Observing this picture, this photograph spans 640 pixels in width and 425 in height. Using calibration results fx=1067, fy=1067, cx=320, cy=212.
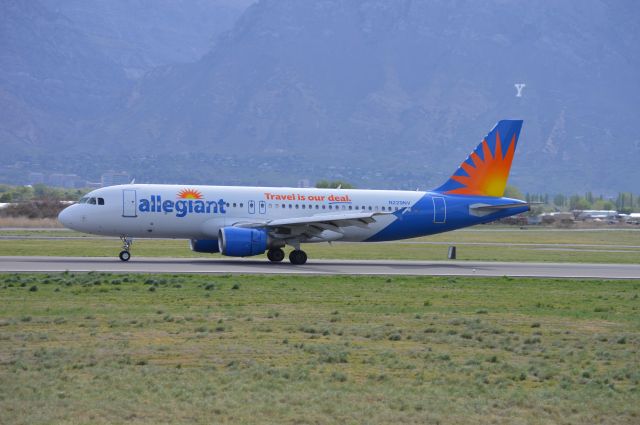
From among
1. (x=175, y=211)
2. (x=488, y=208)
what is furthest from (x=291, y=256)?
(x=488, y=208)

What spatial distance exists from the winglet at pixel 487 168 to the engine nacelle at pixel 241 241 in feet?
34.6

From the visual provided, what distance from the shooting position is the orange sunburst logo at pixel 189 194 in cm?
4247

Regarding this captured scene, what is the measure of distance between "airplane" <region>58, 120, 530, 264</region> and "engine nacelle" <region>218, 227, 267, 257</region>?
0.12 ft

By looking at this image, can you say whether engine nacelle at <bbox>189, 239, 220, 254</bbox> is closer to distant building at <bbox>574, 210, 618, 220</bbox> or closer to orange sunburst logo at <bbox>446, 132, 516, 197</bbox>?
orange sunburst logo at <bbox>446, 132, 516, 197</bbox>

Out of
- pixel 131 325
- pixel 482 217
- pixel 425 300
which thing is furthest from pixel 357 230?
pixel 131 325

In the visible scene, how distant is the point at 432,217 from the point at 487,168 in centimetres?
353

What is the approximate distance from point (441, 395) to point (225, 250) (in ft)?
80.8

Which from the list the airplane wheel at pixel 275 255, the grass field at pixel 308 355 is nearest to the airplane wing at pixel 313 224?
the airplane wheel at pixel 275 255

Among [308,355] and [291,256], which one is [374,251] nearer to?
[291,256]

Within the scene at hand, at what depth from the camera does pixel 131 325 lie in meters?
22.4

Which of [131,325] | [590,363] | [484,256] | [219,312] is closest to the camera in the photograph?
[590,363]

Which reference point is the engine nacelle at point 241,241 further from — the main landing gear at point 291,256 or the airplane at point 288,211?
the main landing gear at point 291,256

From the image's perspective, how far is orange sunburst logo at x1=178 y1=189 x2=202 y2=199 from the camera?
42469 mm

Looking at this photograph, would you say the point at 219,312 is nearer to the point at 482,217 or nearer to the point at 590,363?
the point at 590,363
